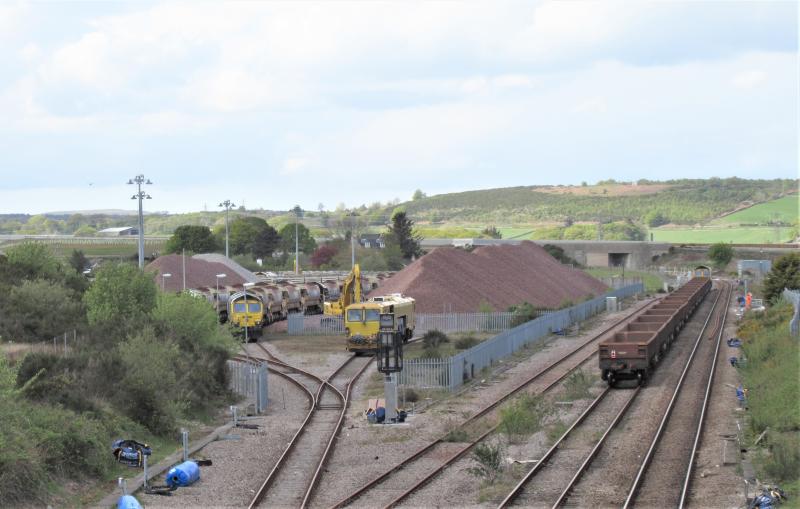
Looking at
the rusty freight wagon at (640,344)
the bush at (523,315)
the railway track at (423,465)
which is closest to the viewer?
the railway track at (423,465)

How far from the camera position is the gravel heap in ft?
237

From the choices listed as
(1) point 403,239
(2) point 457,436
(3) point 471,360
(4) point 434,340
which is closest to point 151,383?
(2) point 457,436

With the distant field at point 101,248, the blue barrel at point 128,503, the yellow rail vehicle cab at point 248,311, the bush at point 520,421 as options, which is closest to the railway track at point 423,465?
the bush at point 520,421

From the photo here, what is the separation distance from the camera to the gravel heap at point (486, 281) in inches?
2847

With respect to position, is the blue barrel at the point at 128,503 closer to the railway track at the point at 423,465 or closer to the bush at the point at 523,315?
the railway track at the point at 423,465

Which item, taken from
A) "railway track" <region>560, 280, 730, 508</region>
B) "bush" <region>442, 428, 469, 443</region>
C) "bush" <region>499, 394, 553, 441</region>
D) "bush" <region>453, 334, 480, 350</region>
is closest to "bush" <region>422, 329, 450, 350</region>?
"bush" <region>453, 334, 480, 350</region>

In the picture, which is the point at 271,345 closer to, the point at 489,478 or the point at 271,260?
the point at 489,478

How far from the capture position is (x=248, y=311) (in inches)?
2431

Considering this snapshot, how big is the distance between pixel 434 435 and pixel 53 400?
1012 cm

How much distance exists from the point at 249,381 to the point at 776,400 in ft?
63.8

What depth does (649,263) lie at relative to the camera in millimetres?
173625

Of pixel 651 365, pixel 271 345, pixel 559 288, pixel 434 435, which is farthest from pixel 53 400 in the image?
pixel 559 288

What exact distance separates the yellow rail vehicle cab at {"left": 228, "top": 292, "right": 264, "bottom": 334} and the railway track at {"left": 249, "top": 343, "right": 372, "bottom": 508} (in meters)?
13.8

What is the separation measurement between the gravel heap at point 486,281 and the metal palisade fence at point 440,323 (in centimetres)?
475
